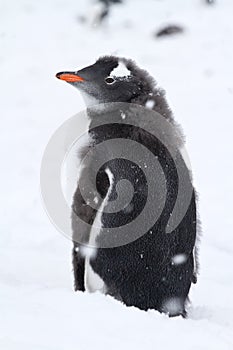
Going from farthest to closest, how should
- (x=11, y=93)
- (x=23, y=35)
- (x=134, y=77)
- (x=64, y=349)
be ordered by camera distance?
(x=23, y=35), (x=11, y=93), (x=134, y=77), (x=64, y=349)

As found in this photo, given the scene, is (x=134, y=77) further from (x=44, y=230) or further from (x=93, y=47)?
(x=93, y=47)

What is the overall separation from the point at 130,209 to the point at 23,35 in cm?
726

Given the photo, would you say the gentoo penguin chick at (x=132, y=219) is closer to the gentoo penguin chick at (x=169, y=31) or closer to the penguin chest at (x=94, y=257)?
the penguin chest at (x=94, y=257)

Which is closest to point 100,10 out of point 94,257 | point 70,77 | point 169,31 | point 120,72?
point 169,31

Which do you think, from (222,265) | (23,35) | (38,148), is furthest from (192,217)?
(23,35)

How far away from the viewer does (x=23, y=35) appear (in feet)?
31.7

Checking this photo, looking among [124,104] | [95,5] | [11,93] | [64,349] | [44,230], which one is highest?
[95,5]

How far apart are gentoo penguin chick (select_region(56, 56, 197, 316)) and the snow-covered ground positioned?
0.21 meters

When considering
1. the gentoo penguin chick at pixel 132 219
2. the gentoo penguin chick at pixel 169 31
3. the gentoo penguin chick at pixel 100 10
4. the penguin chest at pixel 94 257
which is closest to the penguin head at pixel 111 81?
the gentoo penguin chick at pixel 132 219

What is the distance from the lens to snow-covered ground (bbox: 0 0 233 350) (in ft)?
6.89

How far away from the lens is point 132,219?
280 centimetres

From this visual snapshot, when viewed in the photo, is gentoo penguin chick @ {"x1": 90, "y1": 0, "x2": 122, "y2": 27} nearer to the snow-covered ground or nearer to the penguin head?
the snow-covered ground

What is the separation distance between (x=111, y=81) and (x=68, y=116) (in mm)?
4488

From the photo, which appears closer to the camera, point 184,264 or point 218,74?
point 184,264
